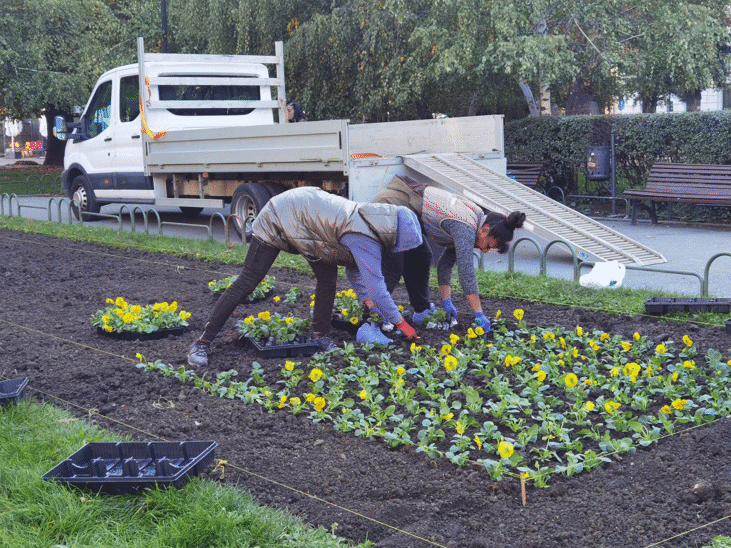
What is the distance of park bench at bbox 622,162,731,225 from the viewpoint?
14781mm

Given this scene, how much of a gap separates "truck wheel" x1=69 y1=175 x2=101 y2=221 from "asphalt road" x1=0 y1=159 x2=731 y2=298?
39 centimetres

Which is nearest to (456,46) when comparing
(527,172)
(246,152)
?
(527,172)

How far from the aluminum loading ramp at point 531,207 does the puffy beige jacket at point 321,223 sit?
4311 mm

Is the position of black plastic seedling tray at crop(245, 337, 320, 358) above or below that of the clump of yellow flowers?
below

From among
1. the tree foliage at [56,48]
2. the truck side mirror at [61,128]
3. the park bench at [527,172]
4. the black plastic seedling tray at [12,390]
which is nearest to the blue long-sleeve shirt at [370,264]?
the black plastic seedling tray at [12,390]

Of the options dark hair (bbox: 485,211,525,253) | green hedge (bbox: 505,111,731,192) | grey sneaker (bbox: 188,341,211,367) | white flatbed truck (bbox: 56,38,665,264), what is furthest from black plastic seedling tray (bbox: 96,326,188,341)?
green hedge (bbox: 505,111,731,192)

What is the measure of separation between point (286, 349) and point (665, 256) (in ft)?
23.1

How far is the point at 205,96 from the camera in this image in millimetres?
15586

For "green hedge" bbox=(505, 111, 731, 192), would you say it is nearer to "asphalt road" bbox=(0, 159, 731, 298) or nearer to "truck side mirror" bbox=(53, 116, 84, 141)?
"asphalt road" bbox=(0, 159, 731, 298)

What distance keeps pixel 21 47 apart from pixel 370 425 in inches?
932

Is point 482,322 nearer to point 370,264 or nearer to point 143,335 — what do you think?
point 370,264

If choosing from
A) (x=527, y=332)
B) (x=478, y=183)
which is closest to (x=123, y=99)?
(x=478, y=183)

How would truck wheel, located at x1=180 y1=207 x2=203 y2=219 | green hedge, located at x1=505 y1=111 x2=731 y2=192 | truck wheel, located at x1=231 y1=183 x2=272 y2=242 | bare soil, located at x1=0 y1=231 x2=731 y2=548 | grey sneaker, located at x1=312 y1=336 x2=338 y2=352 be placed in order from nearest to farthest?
1. bare soil, located at x1=0 y1=231 x2=731 y2=548
2. grey sneaker, located at x1=312 y1=336 x2=338 y2=352
3. truck wheel, located at x1=231 y1=183 x2=272 y2=242
4. green hedge, located at x1=505 y1=111 x2=731 y2=192
5. truck wheel, located at x1=180 y1=207 x2=203 y2=219

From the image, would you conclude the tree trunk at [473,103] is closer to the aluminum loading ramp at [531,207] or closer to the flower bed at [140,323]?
the aluminum loading ramp at [531,207]
